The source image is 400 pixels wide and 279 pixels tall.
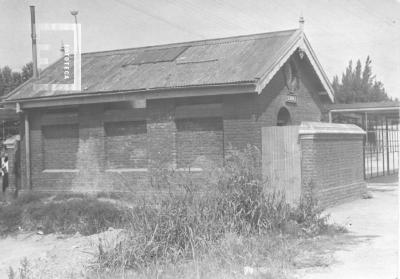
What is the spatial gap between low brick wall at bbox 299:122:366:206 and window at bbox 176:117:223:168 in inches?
97.0

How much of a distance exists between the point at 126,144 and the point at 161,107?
5.62 feet

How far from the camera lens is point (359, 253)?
839 cm

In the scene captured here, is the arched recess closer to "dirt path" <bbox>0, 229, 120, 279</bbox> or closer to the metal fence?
the metal fence

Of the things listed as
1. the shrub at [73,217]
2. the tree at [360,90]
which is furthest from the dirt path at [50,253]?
the tree at [360,90]

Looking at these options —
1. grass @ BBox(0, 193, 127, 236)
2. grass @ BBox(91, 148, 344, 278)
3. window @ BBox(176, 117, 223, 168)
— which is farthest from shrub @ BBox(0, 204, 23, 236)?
grass @ BBox(91, 148, 344, 278)

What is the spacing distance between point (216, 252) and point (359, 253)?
2.24 meters

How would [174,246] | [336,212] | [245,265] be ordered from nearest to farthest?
1. [245,265]
2. [174,246]
3. [336,212]

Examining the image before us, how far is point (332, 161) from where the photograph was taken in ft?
47.8

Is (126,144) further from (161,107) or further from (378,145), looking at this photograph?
(378,145)

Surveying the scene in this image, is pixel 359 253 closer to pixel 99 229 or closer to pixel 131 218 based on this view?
pixel 131 218

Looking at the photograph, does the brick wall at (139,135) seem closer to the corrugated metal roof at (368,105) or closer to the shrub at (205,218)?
the corrugated metal roof at (368,105)

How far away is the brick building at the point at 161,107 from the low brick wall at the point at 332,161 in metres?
1.49

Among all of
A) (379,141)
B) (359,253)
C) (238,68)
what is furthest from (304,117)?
(359,253)

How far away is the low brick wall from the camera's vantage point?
13.6 metres
